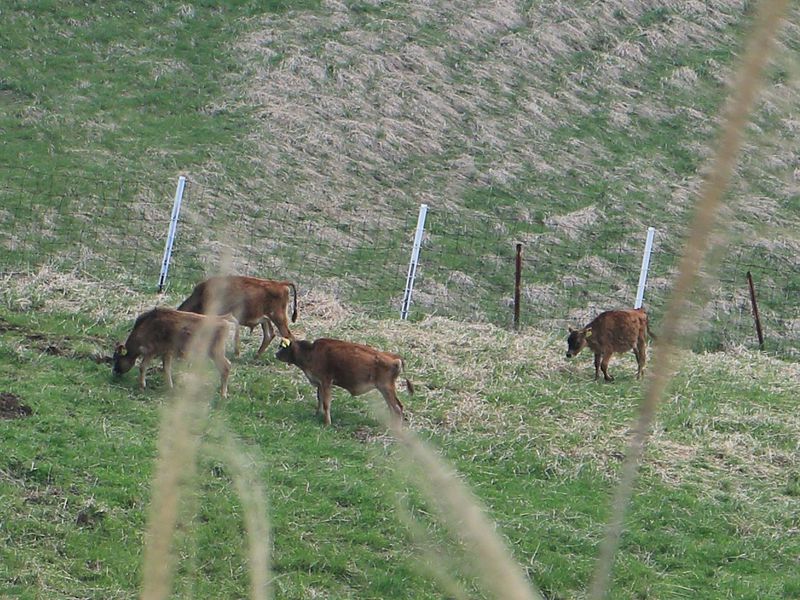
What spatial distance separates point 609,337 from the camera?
13859mm

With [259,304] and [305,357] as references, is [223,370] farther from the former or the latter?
[259,304]

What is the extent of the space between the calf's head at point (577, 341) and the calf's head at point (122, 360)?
16.0 feet

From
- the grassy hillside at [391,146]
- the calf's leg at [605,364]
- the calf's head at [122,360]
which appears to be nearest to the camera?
the calf's head at [122,360]

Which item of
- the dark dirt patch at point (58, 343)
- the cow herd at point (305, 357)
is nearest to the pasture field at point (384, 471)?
the dark dirt patch at point (58, 343)

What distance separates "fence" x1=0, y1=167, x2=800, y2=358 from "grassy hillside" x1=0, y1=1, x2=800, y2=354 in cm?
6

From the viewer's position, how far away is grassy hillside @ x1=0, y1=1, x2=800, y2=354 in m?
20.8

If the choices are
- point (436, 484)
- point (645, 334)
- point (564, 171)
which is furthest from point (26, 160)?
A: point (436, 484)

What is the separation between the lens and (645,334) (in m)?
14.2

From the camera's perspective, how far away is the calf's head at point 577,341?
45.8ft

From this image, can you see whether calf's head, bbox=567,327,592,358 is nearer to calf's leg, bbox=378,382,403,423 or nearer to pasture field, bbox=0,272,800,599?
pasture field, bbox=0,272,800,599

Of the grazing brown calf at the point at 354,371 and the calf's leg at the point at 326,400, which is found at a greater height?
the grazing brown calf at the point at 354,371

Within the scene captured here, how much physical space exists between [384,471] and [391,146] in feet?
57.0

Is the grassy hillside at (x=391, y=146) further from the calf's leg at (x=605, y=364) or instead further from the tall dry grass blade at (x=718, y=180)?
the tall dry grass blade at (x=718, y=180)

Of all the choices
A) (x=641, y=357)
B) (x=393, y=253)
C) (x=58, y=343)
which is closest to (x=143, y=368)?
(x=58, y=343)
